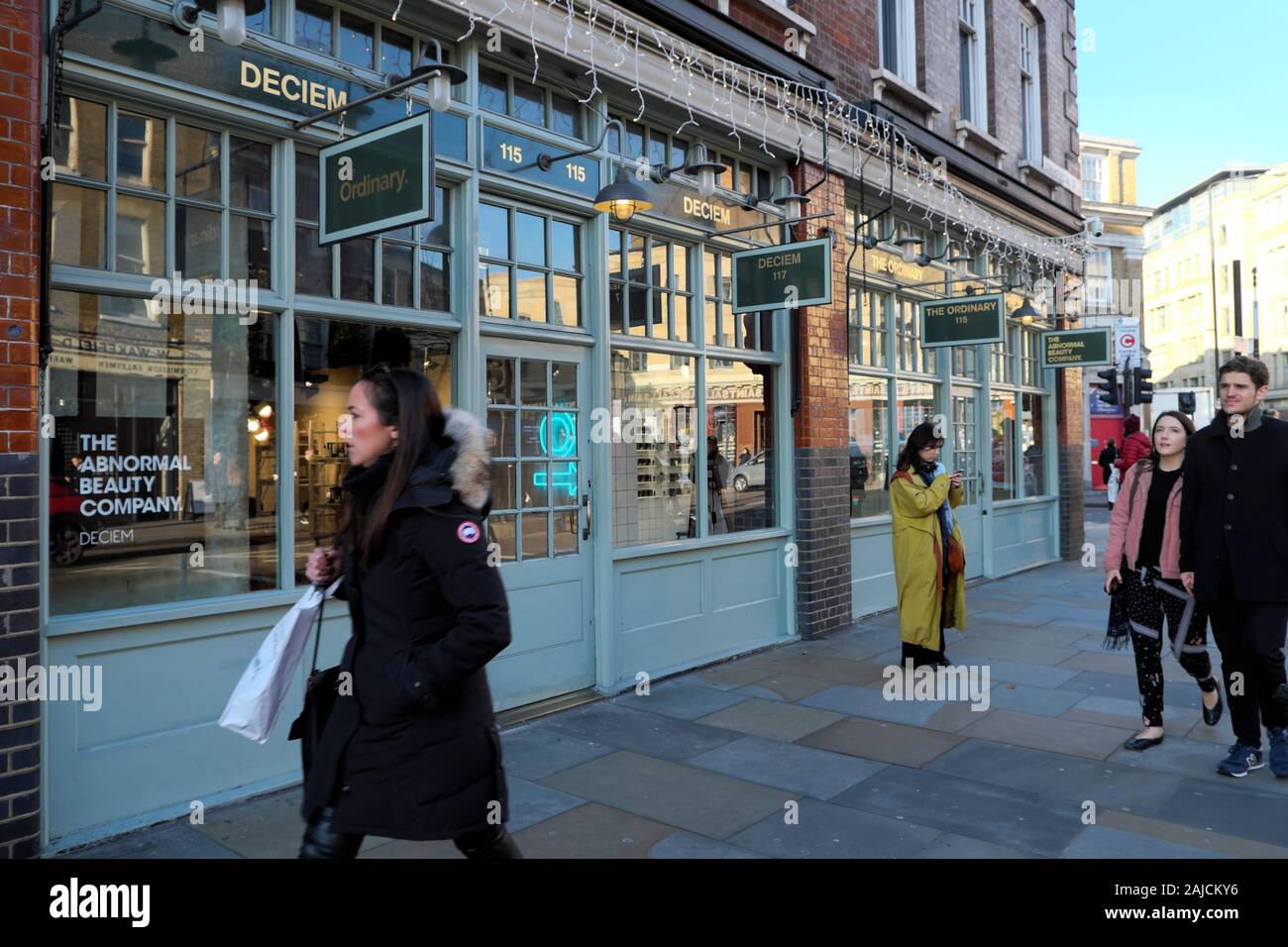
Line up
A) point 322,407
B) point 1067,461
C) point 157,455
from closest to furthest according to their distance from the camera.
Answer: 1. point 157,455
2. point 322,407
3. point 1067,461

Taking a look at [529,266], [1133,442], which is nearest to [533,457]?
[529,266]

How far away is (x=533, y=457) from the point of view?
21.2 feet

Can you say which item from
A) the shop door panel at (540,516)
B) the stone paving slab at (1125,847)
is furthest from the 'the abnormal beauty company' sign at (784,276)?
the stone paving slab at (1125,847)

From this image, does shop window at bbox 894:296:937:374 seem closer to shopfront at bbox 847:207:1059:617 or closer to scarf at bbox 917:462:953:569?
shopfront at bbox 847:207:1059:617

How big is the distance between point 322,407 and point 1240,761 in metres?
5.11

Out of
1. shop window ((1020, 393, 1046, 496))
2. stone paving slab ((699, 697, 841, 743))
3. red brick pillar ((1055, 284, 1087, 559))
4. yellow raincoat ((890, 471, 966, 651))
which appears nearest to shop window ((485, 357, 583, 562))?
stone paving slab ((699, 697, 841, 743))

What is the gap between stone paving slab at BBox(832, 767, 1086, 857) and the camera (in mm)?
4344

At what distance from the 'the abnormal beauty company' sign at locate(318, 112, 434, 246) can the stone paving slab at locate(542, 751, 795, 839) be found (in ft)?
9.38

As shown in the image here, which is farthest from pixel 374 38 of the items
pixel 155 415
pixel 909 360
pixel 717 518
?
pixel 909 360

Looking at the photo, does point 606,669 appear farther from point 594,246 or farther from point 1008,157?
point 1008,157

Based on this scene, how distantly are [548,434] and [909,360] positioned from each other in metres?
5.85

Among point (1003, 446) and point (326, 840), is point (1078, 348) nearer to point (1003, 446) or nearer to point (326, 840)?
point (1003, 446)
